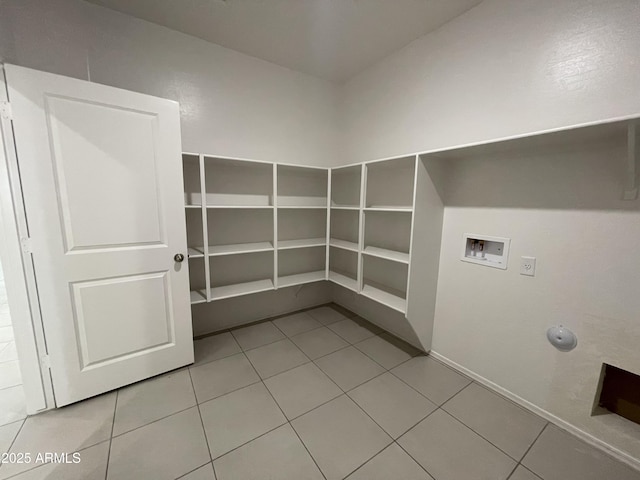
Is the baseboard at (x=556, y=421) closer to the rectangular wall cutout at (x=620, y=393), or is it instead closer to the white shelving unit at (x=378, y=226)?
the rectangular wall cutout at (x=620, y=393)

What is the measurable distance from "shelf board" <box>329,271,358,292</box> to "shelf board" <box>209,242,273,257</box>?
32.1 inches

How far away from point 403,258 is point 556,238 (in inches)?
38.1

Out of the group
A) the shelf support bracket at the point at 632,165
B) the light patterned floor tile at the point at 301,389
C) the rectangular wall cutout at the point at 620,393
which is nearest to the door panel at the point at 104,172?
the light patterned floor tile at the point at 301,389

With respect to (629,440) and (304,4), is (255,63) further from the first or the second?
(629,440)

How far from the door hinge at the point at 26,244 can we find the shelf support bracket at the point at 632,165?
3244mm

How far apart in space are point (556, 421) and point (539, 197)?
1.45 m

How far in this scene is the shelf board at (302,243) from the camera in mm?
2578

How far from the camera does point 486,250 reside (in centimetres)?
186

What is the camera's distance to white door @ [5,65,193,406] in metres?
1.44

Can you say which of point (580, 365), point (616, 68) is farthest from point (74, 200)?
point (580, 365)

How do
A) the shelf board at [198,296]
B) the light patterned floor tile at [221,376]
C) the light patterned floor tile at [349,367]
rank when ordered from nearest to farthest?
the light patterned floor tile at [221,376] < the light patterned floor tile at [349,367] < the shelf board at [198,296]

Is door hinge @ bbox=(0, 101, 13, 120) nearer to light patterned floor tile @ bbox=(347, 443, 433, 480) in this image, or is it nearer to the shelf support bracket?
light patterned floor tile @ bbox=(347, 443, 433, 480)

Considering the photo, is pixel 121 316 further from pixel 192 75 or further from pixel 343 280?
pixel 192 75

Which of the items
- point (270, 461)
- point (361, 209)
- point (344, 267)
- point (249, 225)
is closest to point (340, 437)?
point (270, 461)
